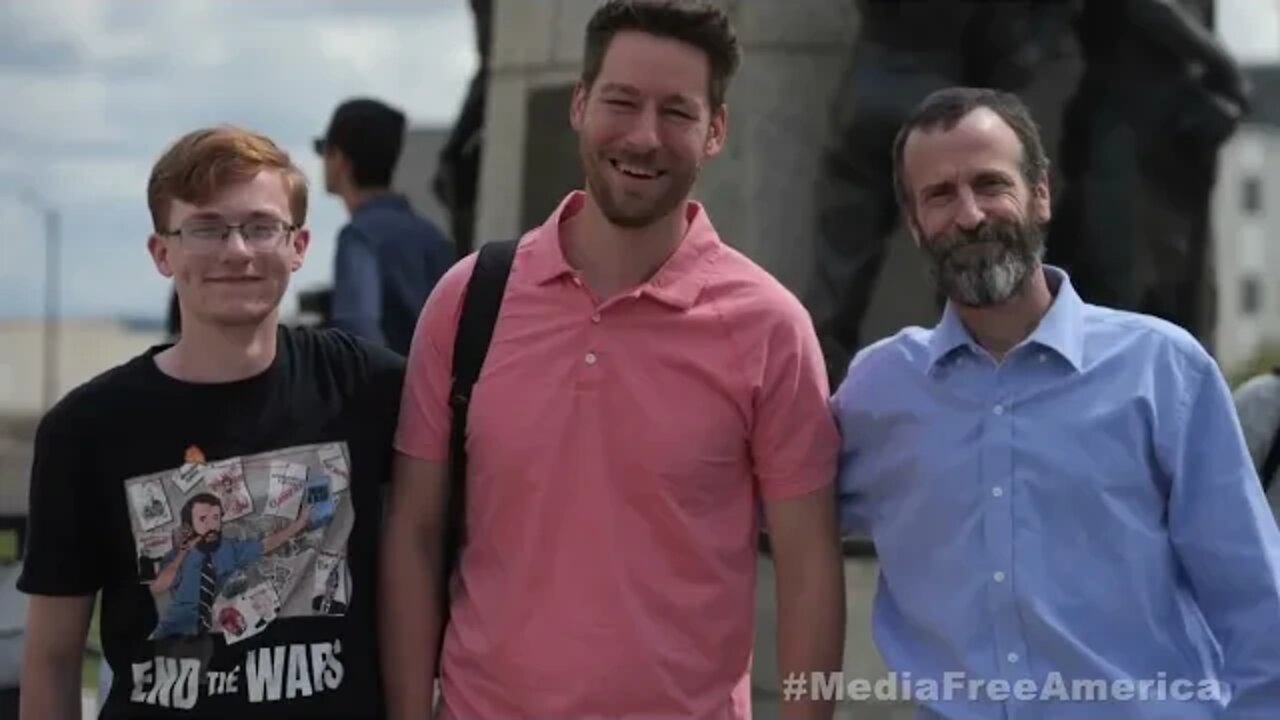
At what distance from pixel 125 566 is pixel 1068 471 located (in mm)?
1246

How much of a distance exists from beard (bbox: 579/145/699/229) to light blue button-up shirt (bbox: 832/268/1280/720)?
19.2 inches

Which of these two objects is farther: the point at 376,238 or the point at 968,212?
the point at 376,238

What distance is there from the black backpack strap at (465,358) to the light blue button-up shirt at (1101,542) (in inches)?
24.8

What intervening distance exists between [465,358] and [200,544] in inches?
16.8

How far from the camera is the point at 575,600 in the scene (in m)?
2.77

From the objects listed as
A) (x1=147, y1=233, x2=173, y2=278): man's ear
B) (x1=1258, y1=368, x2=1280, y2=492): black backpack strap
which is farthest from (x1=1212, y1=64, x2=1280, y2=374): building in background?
(x1=147, y1=233, x2=173, y2=278): man's ear

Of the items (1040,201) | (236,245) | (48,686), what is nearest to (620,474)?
(236,245)

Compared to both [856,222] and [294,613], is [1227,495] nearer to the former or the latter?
[294,613]

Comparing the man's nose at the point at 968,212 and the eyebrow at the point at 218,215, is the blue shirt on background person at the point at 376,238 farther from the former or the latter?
the man's nose at the point at 968,212

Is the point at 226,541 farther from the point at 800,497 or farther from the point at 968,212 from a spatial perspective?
the point at 968,212

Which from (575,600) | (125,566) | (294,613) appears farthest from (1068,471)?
(125,566)

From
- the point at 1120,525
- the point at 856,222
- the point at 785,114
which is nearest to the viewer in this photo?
the point at 1120,525

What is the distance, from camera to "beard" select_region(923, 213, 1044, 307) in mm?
2816

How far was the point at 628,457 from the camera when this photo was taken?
2768 millimetres
